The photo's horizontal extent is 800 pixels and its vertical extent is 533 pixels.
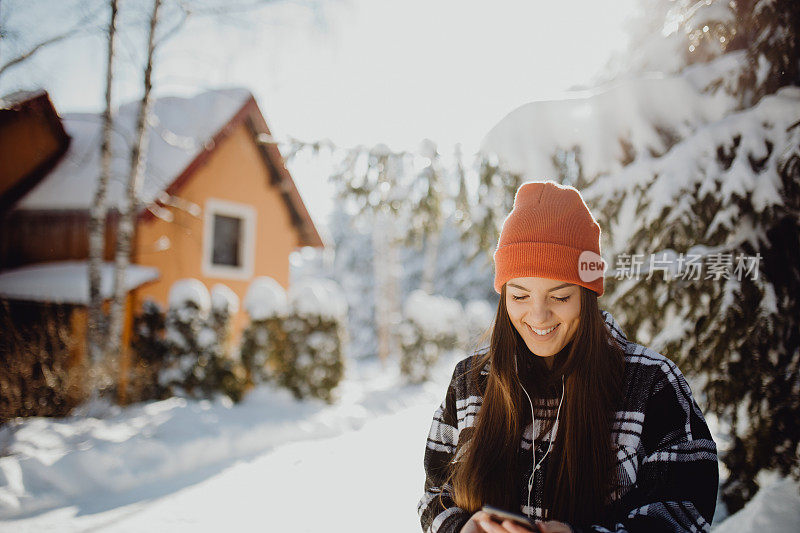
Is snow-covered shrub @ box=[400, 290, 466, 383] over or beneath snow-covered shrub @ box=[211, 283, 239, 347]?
beneath

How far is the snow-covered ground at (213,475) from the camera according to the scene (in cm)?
404

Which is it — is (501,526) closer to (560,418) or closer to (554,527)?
(554,527)

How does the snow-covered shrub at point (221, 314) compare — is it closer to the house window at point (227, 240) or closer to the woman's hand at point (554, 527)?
the house window at point (227, 240)

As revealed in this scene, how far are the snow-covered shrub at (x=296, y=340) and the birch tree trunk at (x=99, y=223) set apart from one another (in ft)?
7.15

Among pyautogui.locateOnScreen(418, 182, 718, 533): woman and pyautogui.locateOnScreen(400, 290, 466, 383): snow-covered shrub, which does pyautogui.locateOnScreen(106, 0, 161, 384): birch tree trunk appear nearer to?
pyautogui.locateOnScreen(418, 182, 718, 533): woman

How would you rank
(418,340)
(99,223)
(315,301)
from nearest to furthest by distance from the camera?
(99,223), (315,301), (418,340)

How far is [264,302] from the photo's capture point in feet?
26.9

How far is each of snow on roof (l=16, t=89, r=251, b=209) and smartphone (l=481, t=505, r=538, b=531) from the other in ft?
26.5

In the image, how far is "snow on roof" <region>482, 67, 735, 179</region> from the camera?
341 cm

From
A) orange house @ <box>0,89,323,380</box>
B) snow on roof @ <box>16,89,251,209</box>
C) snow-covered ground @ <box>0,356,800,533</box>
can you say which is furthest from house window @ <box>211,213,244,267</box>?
snow-covered ground @ <box>0,356,800,533</box>

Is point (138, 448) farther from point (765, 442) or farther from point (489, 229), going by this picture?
point (765, 442)

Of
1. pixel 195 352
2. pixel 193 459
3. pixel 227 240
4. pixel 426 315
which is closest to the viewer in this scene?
pixel 193 459

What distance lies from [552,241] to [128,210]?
6668mm

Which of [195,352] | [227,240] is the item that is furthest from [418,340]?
[195,352]
